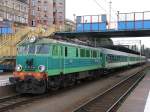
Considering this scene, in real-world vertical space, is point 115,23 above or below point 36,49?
above

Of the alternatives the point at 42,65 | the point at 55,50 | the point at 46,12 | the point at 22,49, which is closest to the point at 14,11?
the point at 46,12

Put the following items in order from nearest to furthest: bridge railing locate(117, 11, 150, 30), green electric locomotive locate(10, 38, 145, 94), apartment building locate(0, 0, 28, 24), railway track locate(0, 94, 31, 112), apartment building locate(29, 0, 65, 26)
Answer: railway track locate(0, 94, 31, 112), green electric locomotive locate(10, 38, 145, 94), bridge railing locate(117, 11, 150, 30), apartment building locate(0, 0, 28, 24), apartment building locate(29, 0, 65, 26)

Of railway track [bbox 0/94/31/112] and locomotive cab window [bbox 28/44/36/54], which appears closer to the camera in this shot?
railway track [bbox 0/94/31/112]

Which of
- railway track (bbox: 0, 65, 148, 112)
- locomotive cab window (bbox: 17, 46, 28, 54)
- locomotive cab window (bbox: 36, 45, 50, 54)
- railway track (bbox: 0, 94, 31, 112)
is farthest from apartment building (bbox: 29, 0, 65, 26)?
railway track (bbox: 0, 94, 31, 112)

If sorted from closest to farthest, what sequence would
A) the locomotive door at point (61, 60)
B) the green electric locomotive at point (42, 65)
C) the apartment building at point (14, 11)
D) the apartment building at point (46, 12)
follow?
1. the green electric locomotive at point (42, 65)
2. the locomotive door at point (61, 60)
3. the apartment building at point (14, 11)
4. the apartment building at point (46, 12)

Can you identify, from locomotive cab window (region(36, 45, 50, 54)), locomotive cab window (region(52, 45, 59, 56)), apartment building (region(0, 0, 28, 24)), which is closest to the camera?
locomotive cab window (region(36, 45, 50, 54))

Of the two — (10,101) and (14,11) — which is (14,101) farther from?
(14,11)

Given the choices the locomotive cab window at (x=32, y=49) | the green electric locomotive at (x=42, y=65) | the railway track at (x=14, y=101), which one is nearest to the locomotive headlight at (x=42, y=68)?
the green electric locomotive at (x=42, y=65)

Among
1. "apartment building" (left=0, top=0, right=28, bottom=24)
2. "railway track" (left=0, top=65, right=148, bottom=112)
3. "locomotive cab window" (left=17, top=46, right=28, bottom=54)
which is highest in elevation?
"apartment building" (left=0, top=0, right=28, bottom=24)

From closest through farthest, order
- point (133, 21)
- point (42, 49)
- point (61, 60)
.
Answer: point (42, 49) < point (61, 60) < point (133, 21)

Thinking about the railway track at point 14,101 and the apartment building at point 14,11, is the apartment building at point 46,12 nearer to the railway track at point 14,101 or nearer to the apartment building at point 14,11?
the apartment building at point 14,11

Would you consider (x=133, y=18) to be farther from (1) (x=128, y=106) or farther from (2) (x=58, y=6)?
(2) (x=58, y=6)

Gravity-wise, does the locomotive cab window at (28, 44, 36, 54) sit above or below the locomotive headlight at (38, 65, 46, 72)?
above

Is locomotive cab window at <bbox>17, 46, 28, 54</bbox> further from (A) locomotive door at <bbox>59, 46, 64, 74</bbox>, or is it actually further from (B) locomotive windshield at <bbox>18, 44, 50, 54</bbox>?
(A) locomotive door at <bbox>59, 46, 64, 74</bbox>
